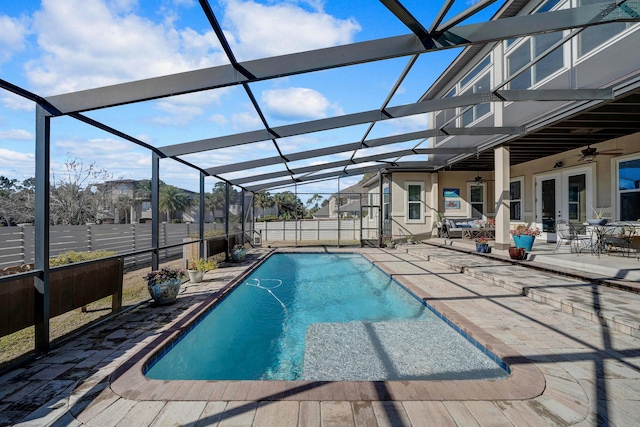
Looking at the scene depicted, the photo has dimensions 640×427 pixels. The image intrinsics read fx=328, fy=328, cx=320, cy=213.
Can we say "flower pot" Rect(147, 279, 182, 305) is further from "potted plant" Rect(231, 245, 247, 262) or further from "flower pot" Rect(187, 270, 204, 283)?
"potted plant" Rect(231, 245, 247, 262)

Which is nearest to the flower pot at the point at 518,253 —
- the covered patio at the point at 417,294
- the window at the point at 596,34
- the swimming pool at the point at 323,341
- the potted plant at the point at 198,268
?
the covered patio at the point at 417,294

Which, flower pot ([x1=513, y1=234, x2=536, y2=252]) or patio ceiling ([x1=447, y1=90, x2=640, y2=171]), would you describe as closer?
patio ceiling ([x1=447, y1=90, x2=640, y2=171])

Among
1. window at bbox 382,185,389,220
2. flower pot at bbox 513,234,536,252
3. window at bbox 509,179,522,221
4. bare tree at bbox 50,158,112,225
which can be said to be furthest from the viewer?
bare tree at bbox 50,158,112,225

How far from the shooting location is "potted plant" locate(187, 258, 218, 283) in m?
6.42

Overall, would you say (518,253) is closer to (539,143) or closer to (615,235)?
(615,235)

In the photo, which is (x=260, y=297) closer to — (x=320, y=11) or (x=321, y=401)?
(x=321, y=401)

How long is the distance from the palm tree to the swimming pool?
2198 cm

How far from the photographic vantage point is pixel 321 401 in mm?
A: 2223

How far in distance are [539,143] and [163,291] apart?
8.34 meters

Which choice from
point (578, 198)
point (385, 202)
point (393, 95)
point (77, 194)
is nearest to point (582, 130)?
point (578, 198)

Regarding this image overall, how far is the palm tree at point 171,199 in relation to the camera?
26.0 metres

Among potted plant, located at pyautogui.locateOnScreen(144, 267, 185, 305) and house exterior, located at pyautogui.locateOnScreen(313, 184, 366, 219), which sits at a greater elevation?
house exterior, located at pyautogui.locateOnScreen(313, 184, 366, 219)

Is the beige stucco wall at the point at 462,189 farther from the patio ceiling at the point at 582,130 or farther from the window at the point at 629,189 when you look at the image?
the window at the point at 629,189

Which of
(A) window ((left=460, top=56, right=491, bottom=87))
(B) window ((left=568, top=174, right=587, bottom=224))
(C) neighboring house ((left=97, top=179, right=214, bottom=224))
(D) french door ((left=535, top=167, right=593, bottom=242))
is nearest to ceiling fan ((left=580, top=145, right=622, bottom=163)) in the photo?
(D) french door ((left=535, top=167, right=593, bottom=242))
